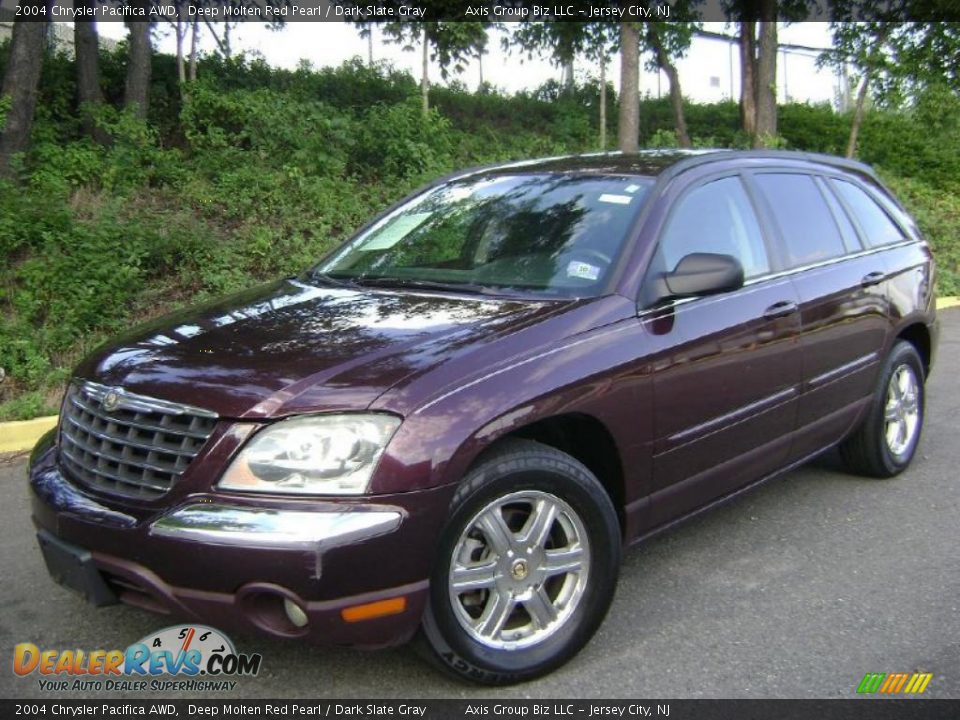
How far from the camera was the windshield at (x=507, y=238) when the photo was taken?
3637mm

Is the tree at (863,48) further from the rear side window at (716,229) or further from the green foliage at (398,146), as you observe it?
the rear side window at (716,229)

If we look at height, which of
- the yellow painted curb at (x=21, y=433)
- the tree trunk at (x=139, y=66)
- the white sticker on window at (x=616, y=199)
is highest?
the tree trunk at (x=139, y=66)

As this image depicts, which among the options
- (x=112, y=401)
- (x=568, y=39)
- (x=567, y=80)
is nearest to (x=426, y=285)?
(x=112, y=401)

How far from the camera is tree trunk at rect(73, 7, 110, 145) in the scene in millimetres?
11508

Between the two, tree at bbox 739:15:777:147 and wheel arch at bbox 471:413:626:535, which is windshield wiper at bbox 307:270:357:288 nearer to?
wheel arch at bbox 471:413:626:535

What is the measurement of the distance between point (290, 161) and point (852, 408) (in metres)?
8.24

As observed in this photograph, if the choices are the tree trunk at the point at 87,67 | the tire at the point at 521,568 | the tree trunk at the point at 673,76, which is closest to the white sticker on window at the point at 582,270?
the tire at the point at 521,568

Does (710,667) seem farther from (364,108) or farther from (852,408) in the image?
(364,108)

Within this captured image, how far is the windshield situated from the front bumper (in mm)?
1190

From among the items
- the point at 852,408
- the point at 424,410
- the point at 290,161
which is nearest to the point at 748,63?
the point at 290,161

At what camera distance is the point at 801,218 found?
14.9ft

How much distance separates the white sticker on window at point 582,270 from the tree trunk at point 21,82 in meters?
8.28

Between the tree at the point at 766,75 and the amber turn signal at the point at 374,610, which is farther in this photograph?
the tree at the point at 766,75

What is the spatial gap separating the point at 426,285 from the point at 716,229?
4.10 ft
